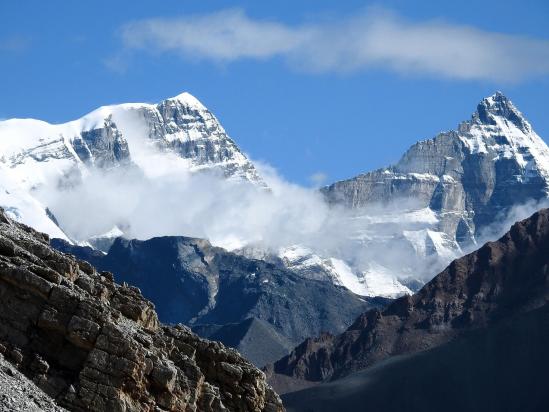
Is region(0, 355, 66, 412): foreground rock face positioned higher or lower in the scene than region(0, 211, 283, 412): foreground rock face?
lower

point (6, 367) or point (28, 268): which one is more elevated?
point (28, 268)

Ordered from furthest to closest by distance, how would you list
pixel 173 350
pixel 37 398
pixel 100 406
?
pixel 173 350
pixel 100 406
pixel 37 398

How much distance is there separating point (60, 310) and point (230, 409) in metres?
10.3

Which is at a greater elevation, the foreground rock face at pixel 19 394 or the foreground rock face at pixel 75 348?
the foreground rock face at pixel 75 348

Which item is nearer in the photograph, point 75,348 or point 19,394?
point 19,394

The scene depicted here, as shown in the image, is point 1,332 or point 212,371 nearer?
point 1,332

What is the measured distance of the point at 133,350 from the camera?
52.4 metres

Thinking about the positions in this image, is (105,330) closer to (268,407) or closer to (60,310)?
(60,310)

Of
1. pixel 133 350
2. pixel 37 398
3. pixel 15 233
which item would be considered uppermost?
pixel 15 233

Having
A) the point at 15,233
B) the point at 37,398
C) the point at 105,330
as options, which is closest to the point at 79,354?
the point at 105,330

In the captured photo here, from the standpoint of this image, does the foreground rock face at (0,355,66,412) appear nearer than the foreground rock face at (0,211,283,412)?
Yes

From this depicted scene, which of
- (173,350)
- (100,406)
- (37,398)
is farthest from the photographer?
(173,350)

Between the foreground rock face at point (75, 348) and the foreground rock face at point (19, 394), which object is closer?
the foreground rock face at point (19, 394)

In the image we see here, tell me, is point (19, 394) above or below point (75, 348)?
below
